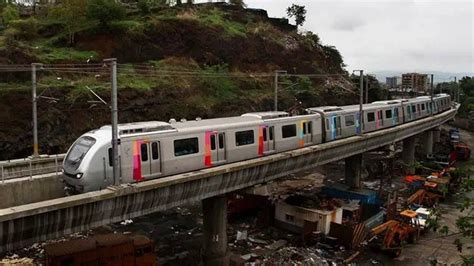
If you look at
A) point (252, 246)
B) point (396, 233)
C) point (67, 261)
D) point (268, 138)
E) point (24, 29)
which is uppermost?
point (24, 29)

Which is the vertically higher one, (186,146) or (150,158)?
(186,146)

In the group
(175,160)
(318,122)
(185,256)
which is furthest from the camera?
(318,122)

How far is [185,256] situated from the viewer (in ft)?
67.5

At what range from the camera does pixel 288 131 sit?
2198 centimetres

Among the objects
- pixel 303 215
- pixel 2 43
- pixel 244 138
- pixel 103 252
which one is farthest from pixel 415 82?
pixel 103 252

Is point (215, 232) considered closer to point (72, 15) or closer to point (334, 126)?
point (334, 126)

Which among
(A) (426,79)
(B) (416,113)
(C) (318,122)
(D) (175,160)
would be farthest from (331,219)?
(A) (426,79)

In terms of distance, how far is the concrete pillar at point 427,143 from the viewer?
49125 mm

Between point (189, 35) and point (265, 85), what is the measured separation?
32.4 feet

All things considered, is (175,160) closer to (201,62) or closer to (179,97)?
(179,97)

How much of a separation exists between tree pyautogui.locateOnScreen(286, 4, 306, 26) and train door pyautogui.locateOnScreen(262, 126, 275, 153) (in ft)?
163

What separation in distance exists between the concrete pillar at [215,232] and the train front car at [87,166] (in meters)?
6.05

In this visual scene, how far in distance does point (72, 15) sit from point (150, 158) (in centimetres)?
2937

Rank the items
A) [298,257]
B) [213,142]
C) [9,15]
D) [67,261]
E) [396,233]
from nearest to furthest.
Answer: [67,261]
[213,142]
[298,257]
[396,233]
[9,15]
